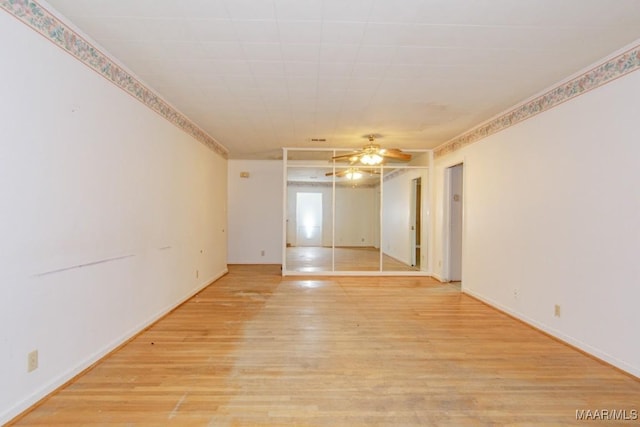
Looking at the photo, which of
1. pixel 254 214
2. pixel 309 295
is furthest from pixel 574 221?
pixel 254 214

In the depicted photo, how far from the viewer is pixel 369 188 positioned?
10195mm

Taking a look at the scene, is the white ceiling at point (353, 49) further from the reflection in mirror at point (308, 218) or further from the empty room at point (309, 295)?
the reflection in mirror at point (308, 218)

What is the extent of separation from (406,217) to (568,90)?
4.57m

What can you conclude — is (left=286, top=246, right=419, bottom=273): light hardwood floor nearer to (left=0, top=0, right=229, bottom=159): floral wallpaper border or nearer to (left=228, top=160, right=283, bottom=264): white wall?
(left=228, top=160, right=283, bottom=264): white wall

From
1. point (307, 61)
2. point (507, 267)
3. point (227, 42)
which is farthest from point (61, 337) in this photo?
point (507, 267)

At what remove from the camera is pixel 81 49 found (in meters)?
2.39

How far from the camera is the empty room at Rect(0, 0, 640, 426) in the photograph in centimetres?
197

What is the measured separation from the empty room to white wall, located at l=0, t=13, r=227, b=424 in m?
0.02

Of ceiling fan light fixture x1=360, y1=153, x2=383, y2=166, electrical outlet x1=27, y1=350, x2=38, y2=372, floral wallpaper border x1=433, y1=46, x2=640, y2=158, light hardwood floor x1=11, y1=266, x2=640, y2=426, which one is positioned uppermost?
floral wallpaper border x1=433, y1=46, x2=640, y2=158

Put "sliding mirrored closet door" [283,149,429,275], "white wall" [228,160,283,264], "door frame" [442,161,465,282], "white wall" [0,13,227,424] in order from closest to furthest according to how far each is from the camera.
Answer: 1. "white wall" [0,13,227,424]
2. "door frame" [442,161,465,282]
3. "sliding mirrored closet door" [283,149,429,275]
4. "white wall" [228,160,283,264]

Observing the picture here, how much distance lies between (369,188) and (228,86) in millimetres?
7304

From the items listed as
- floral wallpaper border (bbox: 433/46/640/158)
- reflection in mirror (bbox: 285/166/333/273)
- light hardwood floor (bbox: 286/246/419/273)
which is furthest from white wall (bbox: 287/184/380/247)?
floral wallpaper border (bbox: 433/46/640/158)

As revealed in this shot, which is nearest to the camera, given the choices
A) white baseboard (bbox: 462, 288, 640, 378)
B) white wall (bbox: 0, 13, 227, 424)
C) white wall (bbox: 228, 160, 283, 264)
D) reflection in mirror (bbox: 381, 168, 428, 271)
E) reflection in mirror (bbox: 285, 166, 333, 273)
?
white wall (bbox: 0, 13, 227, 424)

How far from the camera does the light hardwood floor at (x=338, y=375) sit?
76.3 inches
